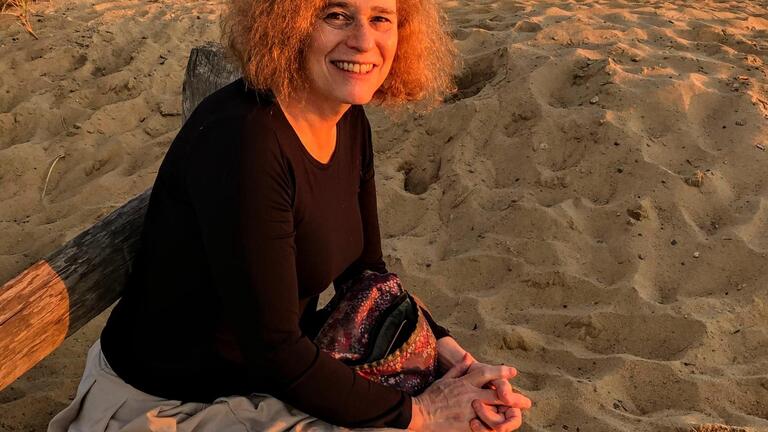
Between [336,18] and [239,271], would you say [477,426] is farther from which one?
[336,18]

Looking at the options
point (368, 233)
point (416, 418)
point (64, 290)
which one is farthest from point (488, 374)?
point (64, 290)

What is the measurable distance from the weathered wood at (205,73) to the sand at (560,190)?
1055 mm

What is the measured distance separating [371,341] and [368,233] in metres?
0.50

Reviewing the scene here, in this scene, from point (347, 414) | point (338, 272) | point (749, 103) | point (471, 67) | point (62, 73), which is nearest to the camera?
point (347, 414)

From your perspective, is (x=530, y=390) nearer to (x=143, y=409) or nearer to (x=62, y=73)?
(x=143, y=409)

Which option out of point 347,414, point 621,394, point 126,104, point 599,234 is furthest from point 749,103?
point 126,104

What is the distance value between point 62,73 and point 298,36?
405 centimetres

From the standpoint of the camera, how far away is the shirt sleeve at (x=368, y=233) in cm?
242

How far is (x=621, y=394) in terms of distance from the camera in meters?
2.75

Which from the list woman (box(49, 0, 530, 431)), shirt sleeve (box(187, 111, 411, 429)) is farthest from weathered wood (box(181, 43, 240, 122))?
shirt sleeve (box(187, 111, 411, 429))

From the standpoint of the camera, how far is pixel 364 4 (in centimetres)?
196

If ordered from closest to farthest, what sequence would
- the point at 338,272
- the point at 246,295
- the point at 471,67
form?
the point at 246,295
the point at 338,272
the point at 471,67

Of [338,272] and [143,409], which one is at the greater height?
[338,272]

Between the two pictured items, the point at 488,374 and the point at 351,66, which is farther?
the point at 488,374
